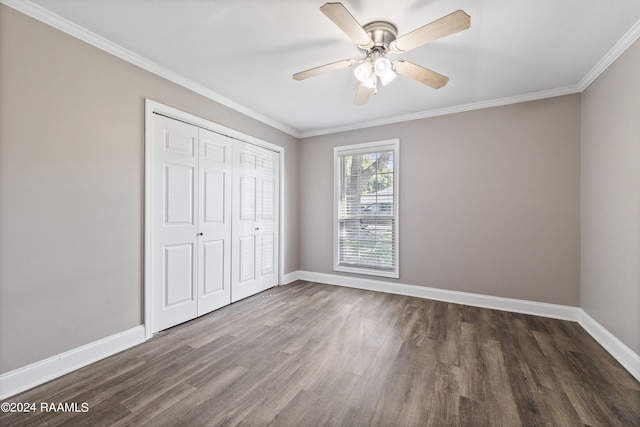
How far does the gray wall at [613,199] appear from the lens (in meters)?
2.09

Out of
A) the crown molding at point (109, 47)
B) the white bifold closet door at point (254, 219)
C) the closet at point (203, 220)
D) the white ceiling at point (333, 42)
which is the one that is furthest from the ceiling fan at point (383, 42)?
the white bifold closet door at point (254, 219)

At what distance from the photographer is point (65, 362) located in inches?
78.6

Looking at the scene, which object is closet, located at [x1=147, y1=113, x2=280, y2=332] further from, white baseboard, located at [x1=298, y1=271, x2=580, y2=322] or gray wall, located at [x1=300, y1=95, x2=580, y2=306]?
gray wall, located at [x1=300, y1=95, x2=580, y2=306]

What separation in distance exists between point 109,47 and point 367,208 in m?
3.50

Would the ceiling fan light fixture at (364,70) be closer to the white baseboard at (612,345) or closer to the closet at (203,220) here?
the closet at (203,220)

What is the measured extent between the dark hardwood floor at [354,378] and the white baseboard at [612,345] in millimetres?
62

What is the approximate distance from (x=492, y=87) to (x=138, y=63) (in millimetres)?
3648

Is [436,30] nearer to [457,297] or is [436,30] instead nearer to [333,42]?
[333,42]

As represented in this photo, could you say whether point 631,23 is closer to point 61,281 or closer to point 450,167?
point 450,167

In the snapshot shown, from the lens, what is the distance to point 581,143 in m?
2.98

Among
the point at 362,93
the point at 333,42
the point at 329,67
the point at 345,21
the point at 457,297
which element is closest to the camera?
the point at 345,21

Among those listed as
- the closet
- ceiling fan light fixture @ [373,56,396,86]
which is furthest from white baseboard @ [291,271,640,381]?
ceiling fan light fixture @ [373,56,396,86]

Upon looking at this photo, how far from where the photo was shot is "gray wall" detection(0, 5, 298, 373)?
70.1 inches

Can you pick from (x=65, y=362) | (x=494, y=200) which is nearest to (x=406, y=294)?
(x=494, y=200)
